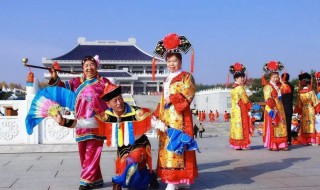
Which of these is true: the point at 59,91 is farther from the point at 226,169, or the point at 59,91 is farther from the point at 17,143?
the point at 17,143

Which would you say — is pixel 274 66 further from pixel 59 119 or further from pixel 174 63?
pixel 59 119

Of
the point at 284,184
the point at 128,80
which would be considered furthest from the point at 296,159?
the point at 128,80

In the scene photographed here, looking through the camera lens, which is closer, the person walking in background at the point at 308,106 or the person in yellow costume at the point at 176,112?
the person in yellow costume at the point at 176,112

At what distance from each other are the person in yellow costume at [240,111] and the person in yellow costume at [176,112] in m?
4.18

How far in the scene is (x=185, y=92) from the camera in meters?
4.47

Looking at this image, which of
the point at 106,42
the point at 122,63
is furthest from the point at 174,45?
the point at 106,42

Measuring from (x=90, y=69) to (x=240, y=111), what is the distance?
4775 mm

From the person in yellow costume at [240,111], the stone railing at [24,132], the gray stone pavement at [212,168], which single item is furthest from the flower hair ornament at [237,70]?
the stone railing at [24,132]

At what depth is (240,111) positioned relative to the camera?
28.6 feet

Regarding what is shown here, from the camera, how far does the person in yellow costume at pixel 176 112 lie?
4.42 metres

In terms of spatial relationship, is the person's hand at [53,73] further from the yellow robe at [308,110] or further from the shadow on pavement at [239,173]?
the yellow robe at [308,110]

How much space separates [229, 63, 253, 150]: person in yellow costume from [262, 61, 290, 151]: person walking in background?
445 millimetres

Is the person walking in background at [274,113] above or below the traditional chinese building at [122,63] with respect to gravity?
below

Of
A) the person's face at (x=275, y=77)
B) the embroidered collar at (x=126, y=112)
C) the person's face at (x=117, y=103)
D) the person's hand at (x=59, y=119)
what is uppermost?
the person's face at (x=275, y=77)
